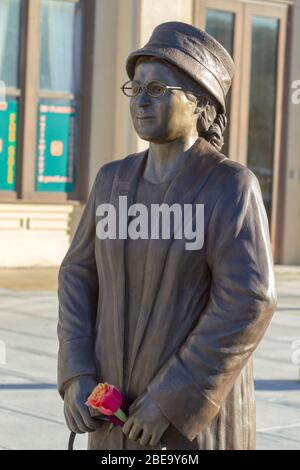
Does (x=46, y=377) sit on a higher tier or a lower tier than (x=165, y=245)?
lower

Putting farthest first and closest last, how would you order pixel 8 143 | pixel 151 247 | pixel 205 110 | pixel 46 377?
pixel 8 143
pixel 46 377
pixel 205 110
pixel 151 247

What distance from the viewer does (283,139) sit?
1817cm

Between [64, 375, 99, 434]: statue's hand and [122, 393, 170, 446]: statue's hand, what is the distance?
18 centimetres

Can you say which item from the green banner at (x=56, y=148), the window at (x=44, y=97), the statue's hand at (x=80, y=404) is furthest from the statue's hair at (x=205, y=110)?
the green banner at (x=56, y=148)

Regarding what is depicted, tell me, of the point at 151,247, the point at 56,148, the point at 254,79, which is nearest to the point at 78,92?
the point at 56,148

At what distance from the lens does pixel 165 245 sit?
3.50m

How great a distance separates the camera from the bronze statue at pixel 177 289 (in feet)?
11.2

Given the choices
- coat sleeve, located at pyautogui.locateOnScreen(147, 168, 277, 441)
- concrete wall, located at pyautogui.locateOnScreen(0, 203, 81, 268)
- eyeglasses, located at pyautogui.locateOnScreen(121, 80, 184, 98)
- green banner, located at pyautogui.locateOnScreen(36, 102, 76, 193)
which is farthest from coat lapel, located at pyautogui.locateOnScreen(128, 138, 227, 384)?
green banner, located at pyautogui.locateOnScreen(36, 102, 76, 193)

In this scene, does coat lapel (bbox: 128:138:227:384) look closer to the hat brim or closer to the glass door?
the hat brim

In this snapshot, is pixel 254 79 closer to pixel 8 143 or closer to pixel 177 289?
pixel 8 143

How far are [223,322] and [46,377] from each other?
18.1ft

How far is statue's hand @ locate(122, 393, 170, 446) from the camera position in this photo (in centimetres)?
341

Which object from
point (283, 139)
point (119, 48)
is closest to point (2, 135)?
point (119, 48)

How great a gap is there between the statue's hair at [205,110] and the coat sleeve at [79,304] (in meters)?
0.41
